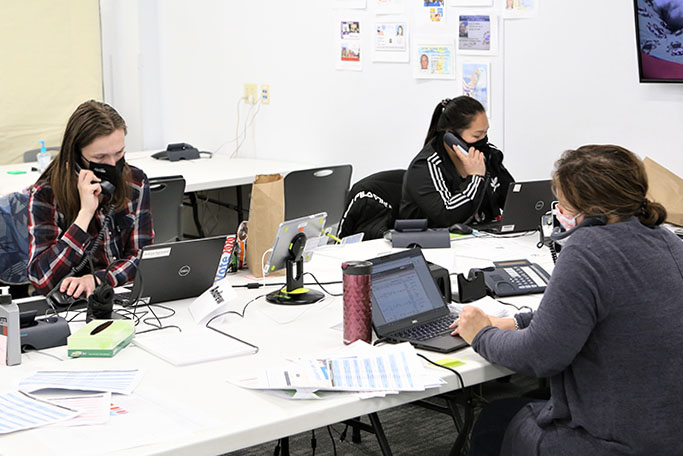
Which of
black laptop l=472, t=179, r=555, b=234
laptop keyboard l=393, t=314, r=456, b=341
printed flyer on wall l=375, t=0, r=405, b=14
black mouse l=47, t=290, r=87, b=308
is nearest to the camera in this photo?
laptop keyboard l=393, t=314, r=456, b=341

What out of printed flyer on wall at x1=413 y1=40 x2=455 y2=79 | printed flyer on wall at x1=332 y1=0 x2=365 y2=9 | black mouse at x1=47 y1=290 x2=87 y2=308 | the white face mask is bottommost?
black mouse at x1=47 y1=290 x2=87 y2=308

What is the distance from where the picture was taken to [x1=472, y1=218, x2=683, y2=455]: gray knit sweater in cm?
173

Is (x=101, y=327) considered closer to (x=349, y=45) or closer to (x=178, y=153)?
(x=349, y=45)

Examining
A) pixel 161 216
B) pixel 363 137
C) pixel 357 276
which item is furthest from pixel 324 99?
pixel 357 276

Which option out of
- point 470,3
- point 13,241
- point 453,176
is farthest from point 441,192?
point 13,241

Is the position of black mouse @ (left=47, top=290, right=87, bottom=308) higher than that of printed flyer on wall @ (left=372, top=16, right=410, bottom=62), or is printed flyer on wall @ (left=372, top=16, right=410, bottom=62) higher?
printed flyer on wall @ (left=372, top=16, right=410, bottom=62)

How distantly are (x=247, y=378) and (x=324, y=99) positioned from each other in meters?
3.24

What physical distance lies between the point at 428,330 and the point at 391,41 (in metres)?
2.65

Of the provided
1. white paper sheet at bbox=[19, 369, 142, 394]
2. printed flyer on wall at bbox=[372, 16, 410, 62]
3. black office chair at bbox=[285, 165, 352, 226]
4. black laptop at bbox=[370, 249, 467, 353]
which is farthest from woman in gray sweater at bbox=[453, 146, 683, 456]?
printed flyer on wall at bbox=[372, 16, 410, 62]

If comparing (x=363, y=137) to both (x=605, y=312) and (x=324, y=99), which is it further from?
(x=605, y=312)

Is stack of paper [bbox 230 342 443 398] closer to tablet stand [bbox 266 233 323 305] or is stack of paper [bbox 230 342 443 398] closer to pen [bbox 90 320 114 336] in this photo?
pen [bbox 90 320 114 336]

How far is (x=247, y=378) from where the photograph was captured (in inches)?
73.7

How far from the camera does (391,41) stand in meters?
4.51

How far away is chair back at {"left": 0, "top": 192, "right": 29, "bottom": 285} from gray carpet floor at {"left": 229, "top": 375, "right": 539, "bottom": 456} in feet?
3.56
